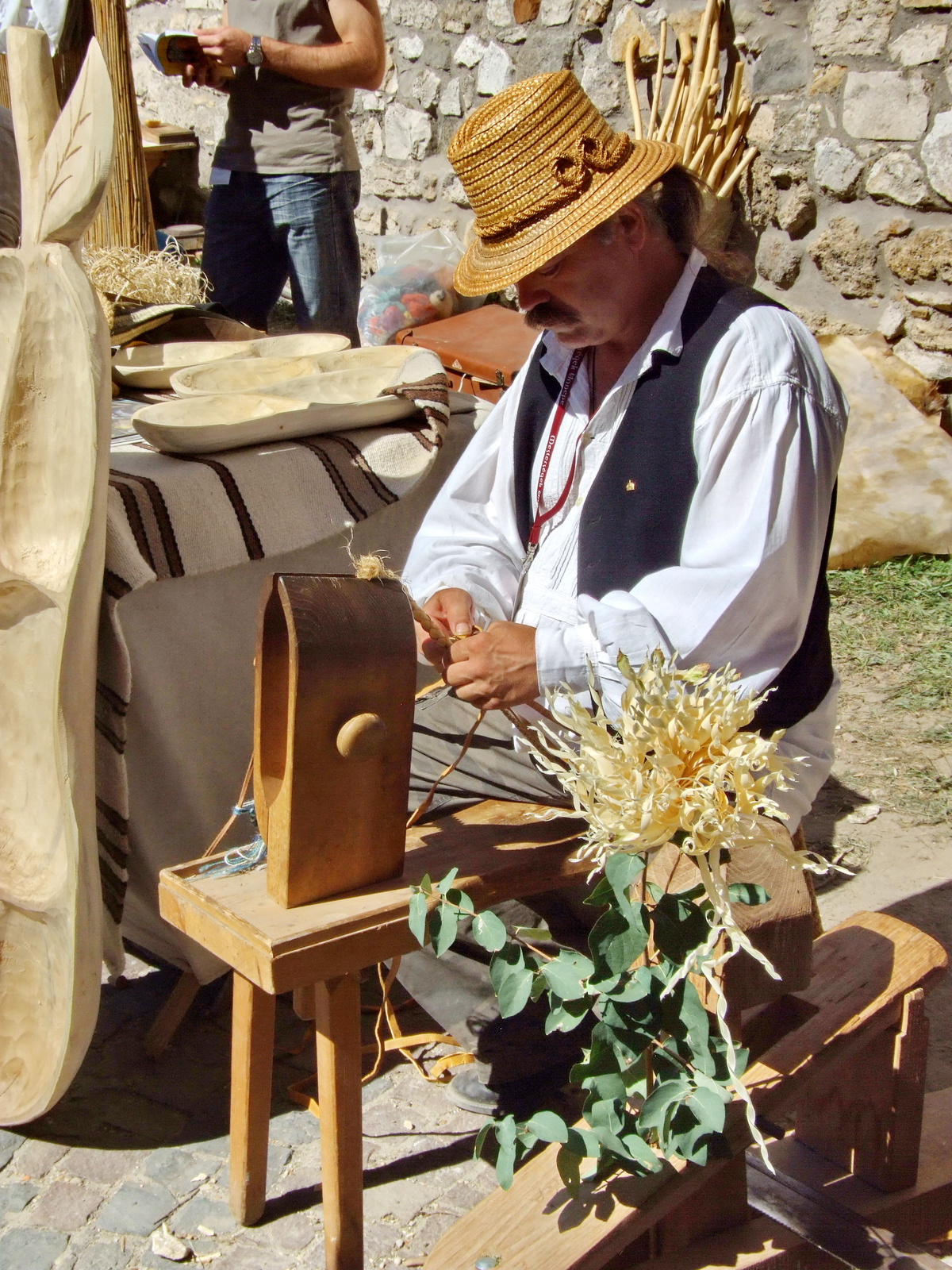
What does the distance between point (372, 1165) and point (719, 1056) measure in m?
0.86

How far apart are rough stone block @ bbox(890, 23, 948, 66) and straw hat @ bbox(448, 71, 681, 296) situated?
8.17 ft

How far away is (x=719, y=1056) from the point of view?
51.6 inches

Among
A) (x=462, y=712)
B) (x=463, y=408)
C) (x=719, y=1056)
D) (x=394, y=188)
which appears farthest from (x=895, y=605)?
(x=394, y=188)

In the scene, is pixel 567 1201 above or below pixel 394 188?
below

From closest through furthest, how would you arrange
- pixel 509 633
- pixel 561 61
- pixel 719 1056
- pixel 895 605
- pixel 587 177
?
pixel 719 1056
pixel 509 633
pixel 587 177
pixel 895 605
pixel 561 61

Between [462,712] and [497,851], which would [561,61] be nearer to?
[462,712]

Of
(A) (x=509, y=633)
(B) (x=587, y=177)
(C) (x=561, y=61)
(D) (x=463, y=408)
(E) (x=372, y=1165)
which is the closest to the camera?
(A) (x=509, y=633)

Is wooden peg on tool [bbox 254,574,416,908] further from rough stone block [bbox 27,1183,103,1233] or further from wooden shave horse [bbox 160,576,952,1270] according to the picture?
rough stone block [bbox 27,1183,103,1233]

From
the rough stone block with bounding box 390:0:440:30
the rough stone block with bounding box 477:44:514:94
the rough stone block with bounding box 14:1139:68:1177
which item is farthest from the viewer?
the rough stone block with bounding box 390:0:440:30

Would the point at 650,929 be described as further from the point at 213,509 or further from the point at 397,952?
the point at 213,509

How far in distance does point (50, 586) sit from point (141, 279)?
5.09 feet

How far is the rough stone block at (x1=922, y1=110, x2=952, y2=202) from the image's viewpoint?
3.86m

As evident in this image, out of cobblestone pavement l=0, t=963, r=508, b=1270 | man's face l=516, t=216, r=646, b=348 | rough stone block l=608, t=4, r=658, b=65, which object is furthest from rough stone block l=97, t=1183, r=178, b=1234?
rough stone block l=608, t=4, r=658, b=65

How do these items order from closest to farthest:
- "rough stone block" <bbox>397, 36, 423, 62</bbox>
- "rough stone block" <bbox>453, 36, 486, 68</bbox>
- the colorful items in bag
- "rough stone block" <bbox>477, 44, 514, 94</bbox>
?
the colorful items in bag < "rough stone block" <bbox>477, 44, 514, 94</bbox> < "rough stone block" <bbox>453, 36, 486, 68</bbox> < "rough stone block" <bbox>397, 36, 423, 62</bbox>
